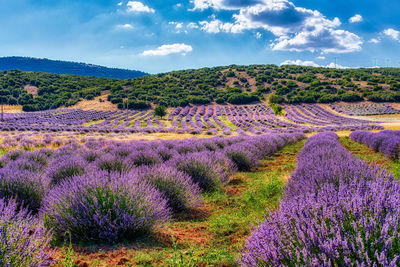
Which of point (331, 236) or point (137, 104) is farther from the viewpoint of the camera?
point (137, 104)

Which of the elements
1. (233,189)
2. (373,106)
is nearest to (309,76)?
(373,106)

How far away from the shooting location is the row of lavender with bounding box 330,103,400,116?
202 feet

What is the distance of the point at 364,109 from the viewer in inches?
2586

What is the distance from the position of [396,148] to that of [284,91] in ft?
269

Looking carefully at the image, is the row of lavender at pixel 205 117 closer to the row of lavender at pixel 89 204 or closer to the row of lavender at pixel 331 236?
the row of lavender at pixel 89 204

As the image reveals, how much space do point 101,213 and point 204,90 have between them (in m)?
93.7

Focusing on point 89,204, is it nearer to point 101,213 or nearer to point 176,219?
point 101,213

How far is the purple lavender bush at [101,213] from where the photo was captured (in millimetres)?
3557

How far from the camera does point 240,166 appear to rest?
10539 millimetres

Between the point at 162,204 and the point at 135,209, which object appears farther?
the point at 162,204

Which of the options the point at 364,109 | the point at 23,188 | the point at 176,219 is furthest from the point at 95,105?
the point at 176,219

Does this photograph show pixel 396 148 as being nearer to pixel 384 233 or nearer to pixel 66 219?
pixel 384 233

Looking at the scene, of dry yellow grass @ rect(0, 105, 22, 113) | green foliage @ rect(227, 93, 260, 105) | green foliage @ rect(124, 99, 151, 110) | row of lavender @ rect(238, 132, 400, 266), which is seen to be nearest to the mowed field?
row of lavender @ rect(238, 132, 400, 266)

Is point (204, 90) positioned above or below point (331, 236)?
above
